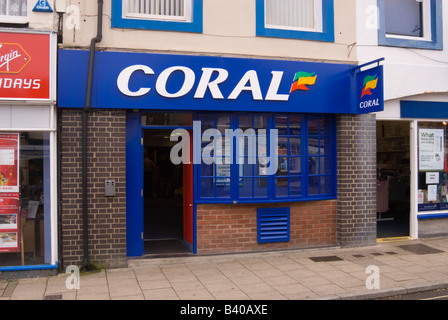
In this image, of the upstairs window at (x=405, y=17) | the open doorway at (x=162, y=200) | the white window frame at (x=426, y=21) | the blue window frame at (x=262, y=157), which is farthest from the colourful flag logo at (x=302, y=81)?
the white window frame at (x=426, y=21)

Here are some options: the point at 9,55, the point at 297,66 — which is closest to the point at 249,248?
the point at 297,66

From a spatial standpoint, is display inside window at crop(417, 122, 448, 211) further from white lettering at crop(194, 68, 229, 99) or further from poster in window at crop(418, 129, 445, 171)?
white lettering at crop(194, 68, 229, 99)

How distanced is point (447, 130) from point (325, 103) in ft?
11.9

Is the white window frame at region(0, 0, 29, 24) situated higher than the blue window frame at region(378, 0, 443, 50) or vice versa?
the blue window frame at region(378, 0, 443, 50)

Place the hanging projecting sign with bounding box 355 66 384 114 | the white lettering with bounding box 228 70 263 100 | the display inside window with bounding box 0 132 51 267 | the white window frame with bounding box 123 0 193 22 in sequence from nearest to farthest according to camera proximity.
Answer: the display inside window with bounding box 0 132 51 267 < the white window frame with bounding box 123 0 193 22 < the hanging projecting sign with bounding box 355 66 384 114 < the white lettering with bounding box 228 70 263 100

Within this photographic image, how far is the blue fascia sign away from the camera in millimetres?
7047

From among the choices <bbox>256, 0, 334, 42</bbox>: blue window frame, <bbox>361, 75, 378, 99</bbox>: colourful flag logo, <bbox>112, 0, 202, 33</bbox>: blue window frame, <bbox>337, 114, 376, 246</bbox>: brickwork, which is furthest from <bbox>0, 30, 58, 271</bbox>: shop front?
<bbox>361, 75, 378, 99</bbox>: colourful flag logo

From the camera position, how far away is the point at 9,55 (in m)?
6.62

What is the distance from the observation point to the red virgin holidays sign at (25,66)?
6.61 meters

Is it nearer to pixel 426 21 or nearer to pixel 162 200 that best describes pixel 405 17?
pixel 426 21

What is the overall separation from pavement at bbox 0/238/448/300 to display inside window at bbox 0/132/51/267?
510 millimetres

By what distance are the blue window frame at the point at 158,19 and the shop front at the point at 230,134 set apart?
569 millimetres

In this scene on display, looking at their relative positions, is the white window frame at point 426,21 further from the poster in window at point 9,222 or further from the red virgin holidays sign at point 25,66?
the poster in window at point 9,222

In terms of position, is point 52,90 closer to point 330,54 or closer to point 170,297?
point 170,297
